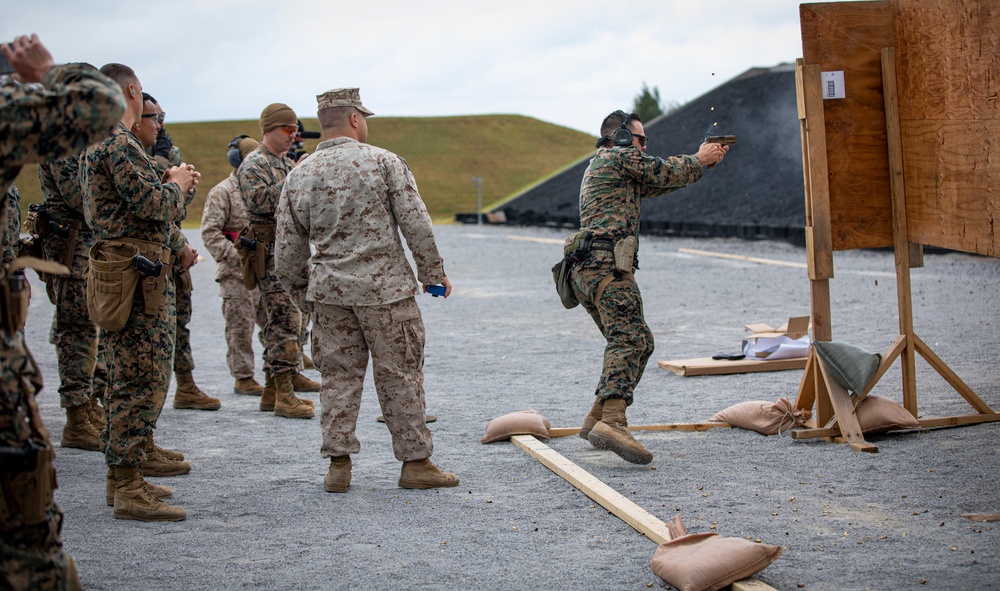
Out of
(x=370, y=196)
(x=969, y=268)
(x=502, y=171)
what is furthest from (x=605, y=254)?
(x=502, y=171)

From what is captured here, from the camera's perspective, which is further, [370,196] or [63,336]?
[63,336]

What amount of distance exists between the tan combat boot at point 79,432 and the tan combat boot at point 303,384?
1.99 meters

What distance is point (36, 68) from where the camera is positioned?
9.68 ft

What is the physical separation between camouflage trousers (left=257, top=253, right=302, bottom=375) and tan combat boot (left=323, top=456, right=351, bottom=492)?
2.07 metres

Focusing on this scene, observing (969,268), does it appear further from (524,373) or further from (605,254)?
(605,254)

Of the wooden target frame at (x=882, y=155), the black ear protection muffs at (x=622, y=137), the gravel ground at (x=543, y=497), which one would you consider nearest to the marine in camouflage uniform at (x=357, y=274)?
the gravel ground at (x=543, y=497)

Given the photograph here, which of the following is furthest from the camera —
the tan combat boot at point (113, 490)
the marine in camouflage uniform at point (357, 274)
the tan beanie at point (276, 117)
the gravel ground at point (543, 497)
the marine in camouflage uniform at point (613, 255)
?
the tan beanie at point (276, 117)

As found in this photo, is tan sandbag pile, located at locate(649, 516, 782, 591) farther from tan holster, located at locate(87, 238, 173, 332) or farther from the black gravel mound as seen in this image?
the black gravel mound

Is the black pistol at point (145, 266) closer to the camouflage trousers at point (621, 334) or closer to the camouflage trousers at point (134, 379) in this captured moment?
the camouflage trousers at point (134, 379)

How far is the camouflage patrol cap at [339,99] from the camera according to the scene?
5.30 meters

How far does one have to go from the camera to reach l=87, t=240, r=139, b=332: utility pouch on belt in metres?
4.73

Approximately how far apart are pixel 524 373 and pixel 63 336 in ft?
12.4

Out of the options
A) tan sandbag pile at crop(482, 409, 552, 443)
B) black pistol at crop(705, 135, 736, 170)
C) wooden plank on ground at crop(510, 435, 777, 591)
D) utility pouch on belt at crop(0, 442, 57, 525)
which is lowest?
wooden plank on ground at crop(510, 435, 777, 591)

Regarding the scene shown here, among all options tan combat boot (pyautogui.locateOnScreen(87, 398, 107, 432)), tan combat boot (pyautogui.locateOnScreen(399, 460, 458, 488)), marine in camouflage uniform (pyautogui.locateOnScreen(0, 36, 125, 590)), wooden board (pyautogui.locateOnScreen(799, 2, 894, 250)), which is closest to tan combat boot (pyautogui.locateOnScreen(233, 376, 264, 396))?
tan combat boot (pyautogui.locateOnScreen(87, 398, 107, 432))
